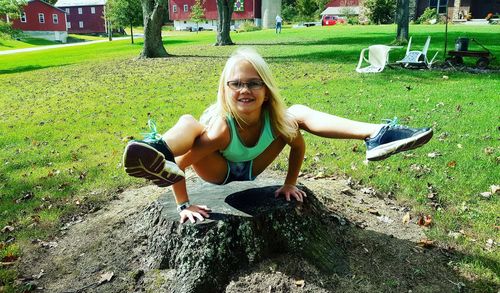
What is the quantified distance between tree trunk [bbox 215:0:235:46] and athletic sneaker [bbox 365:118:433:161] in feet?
85.2

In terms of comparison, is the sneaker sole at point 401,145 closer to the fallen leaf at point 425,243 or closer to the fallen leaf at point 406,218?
the fallen leaf at point 425,243

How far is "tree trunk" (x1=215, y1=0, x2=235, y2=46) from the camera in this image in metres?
27.8

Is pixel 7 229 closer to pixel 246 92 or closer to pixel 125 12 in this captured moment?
pixel 246 92

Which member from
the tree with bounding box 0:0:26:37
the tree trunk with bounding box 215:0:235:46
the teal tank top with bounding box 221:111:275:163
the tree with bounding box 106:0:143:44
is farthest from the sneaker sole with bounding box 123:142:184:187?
the tree with bounding box 106:0:143:44

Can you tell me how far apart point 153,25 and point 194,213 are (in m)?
19.9

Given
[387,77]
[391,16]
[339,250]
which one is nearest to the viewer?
[339,250]

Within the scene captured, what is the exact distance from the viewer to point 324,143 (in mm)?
7215

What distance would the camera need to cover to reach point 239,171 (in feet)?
12.9

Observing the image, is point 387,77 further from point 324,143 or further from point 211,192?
point 211,192

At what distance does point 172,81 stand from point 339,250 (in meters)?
11.7

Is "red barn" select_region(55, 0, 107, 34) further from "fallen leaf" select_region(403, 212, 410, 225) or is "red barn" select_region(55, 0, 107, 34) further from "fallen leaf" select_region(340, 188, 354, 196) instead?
"fallen leaf" select_region(403, 212, 410, 225)

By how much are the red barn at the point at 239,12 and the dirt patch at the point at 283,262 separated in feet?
202

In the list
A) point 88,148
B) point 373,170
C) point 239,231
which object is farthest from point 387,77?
point 239,231

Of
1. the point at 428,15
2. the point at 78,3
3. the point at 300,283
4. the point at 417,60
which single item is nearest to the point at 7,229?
the point at 300,283
